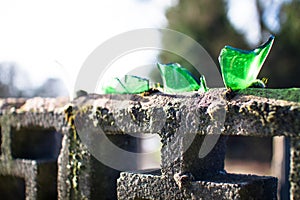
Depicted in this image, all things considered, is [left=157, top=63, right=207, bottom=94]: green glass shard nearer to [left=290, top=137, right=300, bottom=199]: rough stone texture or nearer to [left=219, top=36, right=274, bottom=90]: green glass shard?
[left=219, top=36, right=274, bottom=90]: green glass shard

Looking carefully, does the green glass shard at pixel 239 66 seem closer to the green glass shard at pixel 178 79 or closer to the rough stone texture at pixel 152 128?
the rough stone texture at pixel 152 128

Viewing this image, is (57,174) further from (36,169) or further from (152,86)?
(152,86)

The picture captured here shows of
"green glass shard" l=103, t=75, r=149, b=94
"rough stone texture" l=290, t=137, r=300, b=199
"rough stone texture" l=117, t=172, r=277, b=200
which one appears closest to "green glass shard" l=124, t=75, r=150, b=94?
"green glass shard" l=103, t=75, r=149, b=94

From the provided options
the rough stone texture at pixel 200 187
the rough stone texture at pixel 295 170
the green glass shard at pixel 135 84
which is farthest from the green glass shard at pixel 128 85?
the rough stone texture at pixel 295 170

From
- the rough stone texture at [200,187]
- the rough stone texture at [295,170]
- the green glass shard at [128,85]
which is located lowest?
the rough stone texture at [200,187]

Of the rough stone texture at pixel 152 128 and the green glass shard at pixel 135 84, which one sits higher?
the green glass shard at pixel 135 84

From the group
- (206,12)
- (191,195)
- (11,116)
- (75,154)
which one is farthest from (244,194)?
(206,12)

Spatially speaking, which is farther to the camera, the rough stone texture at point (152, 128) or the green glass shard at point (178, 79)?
the green glass shard at point (178, 79)
